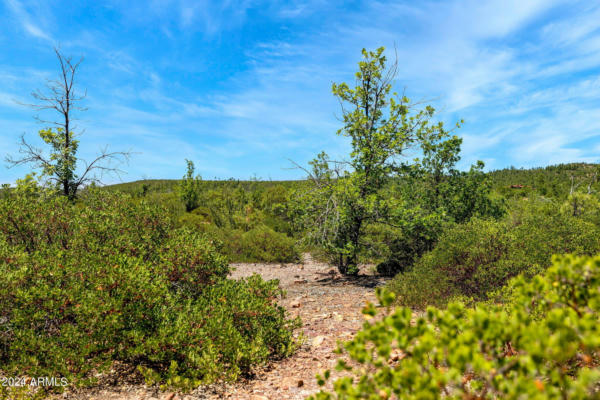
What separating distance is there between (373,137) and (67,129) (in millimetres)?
11442

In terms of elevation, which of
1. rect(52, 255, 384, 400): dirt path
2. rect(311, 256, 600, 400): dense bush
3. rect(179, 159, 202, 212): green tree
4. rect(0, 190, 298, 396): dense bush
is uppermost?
rect(179, 159, 202, 212): green tree

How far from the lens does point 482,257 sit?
686 centimetres

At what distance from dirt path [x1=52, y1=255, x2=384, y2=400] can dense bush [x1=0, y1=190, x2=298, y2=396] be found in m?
0.21

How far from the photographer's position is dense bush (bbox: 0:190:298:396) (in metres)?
4.15

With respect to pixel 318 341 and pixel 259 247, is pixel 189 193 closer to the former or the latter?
pixel 259 247

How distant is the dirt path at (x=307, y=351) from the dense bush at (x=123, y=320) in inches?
8.1

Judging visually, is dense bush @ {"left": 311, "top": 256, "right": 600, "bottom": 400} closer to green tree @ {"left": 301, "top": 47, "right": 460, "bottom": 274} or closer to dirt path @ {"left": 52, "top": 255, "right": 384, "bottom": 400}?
dirt path @ {"left": 52, "top": 255, "right": 384, "bottom": 400}

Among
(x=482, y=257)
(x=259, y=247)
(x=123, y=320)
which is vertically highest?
(x=482, y=257)

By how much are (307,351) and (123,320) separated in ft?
8.64

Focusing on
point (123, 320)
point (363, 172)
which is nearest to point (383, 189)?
point (363, 172)

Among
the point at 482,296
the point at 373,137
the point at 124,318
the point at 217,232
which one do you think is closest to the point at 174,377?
the point at 124,318

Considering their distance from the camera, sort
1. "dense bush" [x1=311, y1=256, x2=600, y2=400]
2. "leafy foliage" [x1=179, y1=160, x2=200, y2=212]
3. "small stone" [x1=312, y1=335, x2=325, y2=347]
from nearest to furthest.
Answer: "dense bush" [x1=311, y1=256, x2=600, y2=400]
"small stone" [x1=312, y1=335, x2=325, y2=347]
"leafy foliage" [x1=179, y1=160, x2=200, y2=212]

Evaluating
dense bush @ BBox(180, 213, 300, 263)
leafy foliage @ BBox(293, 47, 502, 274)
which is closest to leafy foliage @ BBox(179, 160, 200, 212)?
dense bush @ BBox(180, 213, 300, 263)

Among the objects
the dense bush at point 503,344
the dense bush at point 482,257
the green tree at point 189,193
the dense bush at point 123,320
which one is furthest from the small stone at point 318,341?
the green tree at point 189,193
